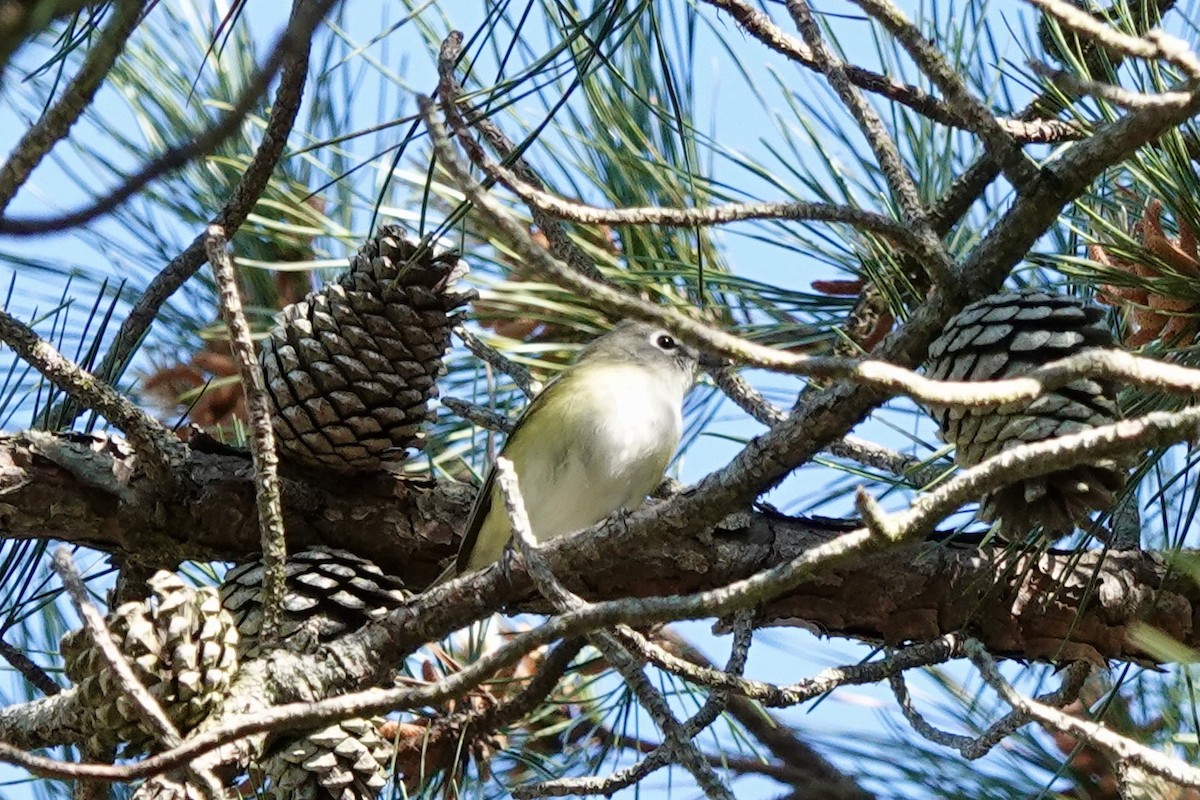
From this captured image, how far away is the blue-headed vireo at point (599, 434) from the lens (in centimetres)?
301

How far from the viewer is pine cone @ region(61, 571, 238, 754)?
1.59 meters

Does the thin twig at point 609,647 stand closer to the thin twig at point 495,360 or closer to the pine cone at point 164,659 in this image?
the pine cone at point 164,659

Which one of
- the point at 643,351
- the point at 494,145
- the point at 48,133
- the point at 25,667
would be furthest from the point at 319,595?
the point at 643,351

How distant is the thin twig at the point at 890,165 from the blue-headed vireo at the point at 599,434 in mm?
1302

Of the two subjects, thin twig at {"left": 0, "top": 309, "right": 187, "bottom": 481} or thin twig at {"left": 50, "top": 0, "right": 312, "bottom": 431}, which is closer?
thin twig at {"left": 50, "top": 0, "right": 312, "bottom": 431}

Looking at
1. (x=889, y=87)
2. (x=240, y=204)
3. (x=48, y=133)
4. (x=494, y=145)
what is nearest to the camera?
(x=48, y=133)

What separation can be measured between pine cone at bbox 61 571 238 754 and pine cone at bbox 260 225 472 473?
595 mm

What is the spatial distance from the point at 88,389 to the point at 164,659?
1.28ft

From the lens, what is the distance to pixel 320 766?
1844 millimetres

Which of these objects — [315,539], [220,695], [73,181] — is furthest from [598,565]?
[73,181]

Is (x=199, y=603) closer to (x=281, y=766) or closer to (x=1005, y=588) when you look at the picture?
(x=281, y=766)

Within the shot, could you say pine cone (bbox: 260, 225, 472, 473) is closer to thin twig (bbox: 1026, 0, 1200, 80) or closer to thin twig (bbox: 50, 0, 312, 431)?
thin twig (bbox: 50, 0, 312, 431)

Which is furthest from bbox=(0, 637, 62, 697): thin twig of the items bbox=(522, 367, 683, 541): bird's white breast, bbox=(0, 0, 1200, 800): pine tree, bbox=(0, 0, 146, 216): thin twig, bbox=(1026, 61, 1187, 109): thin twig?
bbox=(1026, 61, 1187, 109): thin twig

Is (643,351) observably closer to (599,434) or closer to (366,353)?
(599,434)
